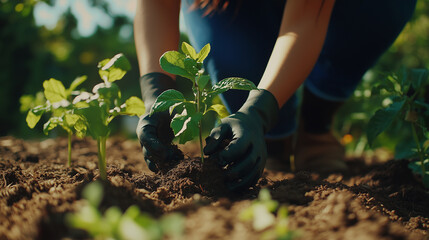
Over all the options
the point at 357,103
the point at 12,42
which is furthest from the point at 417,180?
the point at 12,42

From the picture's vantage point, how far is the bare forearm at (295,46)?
152 centimetres

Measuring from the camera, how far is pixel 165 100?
1.18m

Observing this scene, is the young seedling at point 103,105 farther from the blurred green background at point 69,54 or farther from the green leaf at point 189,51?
the blurred green background at point 69,54

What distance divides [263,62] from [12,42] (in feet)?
11.3

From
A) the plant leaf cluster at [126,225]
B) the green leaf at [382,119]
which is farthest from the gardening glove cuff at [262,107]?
the plant leaf cluster at [126,225]

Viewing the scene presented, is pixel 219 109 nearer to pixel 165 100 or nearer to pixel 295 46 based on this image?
pixel 165 100

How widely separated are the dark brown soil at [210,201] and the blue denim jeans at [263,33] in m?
0.84

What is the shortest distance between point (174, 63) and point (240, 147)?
1.22 feet

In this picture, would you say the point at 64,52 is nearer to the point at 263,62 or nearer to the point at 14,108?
Answer: the point at 14,108

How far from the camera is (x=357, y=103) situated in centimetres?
407

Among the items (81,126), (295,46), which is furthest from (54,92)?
(295,46)

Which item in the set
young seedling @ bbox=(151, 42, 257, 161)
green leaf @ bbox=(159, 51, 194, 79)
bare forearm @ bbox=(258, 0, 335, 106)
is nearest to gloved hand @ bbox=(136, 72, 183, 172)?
young seedling @ bbox=(151, 42, 257, 161)

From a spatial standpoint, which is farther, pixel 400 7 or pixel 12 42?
pixel 12 42

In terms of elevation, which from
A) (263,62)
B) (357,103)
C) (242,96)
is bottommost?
(357,103)
